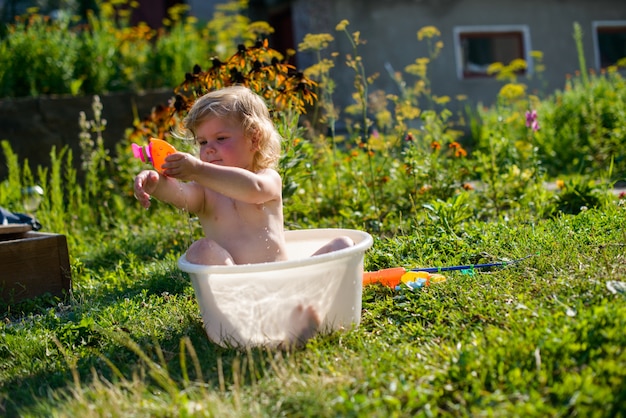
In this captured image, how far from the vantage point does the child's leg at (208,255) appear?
2602 mm

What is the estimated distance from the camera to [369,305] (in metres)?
2.94

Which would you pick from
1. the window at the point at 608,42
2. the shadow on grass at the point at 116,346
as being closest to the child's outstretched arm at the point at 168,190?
the shadow on grass at the point at 116,346

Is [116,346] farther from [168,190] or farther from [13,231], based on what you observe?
[13,231]

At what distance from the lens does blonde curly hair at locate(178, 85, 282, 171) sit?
282 centimetres

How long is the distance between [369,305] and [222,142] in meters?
0.89

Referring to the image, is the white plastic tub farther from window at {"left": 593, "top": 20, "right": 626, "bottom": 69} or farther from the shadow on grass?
window at {"left": 593, "top": 20, "right": 626, "bottom": 69}

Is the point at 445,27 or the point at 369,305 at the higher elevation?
the point at 445,27

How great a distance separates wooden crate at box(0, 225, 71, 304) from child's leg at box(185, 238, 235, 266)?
133 centimetres

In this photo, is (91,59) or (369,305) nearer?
(369,305)

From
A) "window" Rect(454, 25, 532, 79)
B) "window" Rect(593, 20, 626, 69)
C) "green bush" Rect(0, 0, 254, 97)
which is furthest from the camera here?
"window" Rect(593, 20, 626, 69)

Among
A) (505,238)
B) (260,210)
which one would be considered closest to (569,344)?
(260,210)

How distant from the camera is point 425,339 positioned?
244 centimetres

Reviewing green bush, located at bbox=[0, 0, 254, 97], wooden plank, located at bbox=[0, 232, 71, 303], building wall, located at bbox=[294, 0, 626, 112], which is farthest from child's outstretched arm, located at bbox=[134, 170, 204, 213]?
building wall, located at bbox=[294, 0, 626, 112]

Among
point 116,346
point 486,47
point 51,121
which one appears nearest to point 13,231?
point 116,346
